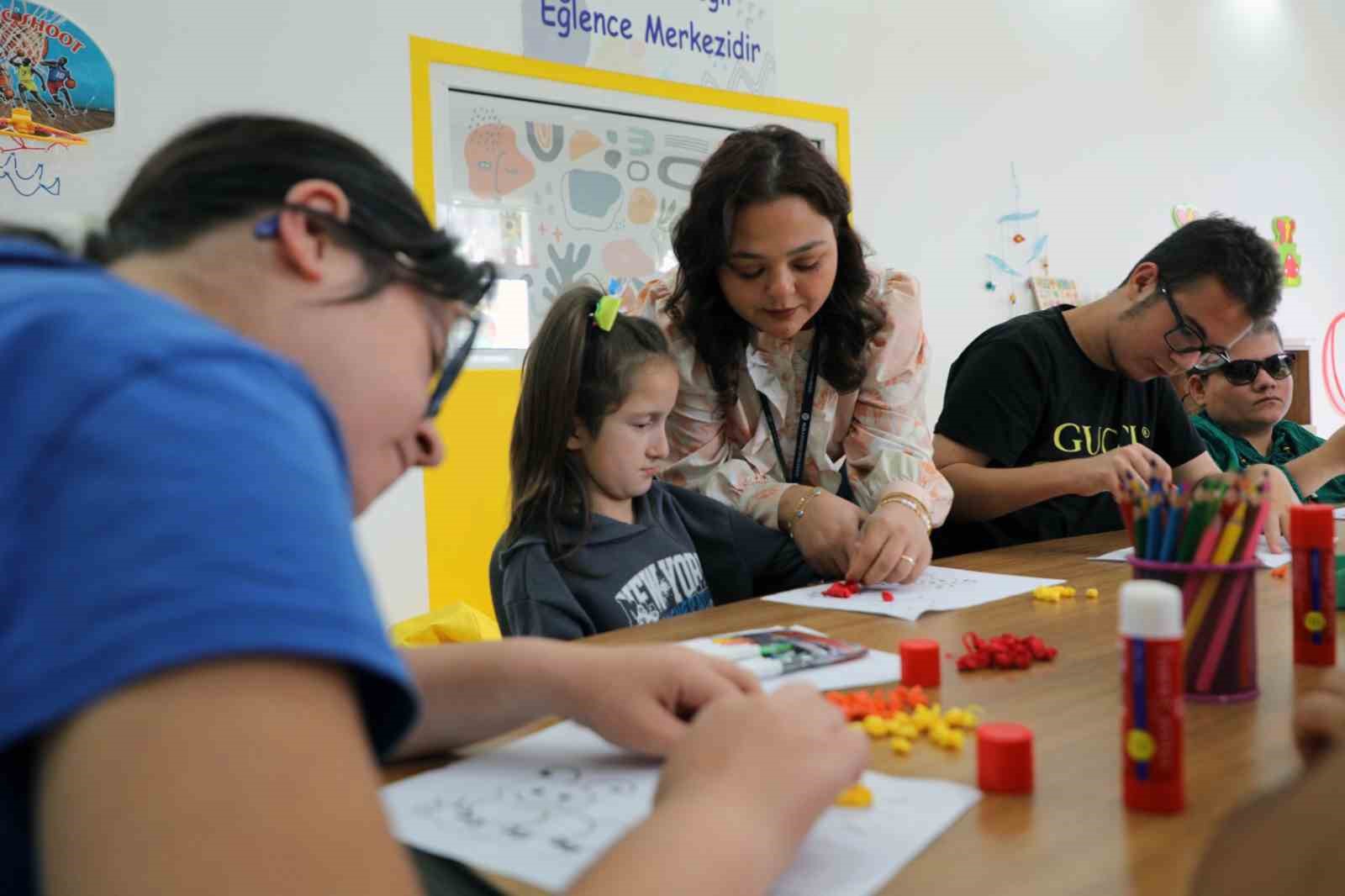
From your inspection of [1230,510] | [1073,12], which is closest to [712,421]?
[1230,510]

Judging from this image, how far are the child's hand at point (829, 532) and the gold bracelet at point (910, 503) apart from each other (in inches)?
1.6

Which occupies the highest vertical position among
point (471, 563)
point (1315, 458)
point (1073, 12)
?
point (1073, 12)

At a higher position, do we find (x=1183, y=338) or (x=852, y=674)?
(x=1183, y=338)

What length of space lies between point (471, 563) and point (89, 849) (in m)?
2.45

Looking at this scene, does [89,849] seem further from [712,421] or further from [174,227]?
[712,421]

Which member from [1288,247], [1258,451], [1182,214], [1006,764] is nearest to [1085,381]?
[1258,451]

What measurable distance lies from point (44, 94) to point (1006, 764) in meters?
2.23

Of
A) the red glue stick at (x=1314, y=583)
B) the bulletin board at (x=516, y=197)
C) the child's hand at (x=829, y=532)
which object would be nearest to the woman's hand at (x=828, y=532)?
the child's hand at (x=829, y=532)

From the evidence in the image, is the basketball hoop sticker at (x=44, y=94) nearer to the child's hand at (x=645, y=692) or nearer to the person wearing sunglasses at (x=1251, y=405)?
the child's hand at (x=645, y=692)

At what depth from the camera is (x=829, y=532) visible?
5.00ft

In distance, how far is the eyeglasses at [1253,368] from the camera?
2539 mm

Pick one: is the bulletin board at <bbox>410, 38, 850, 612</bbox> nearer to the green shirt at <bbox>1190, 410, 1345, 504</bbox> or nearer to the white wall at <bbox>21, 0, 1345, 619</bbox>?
the white wall at <bbox>21, 0, 1345, 619</bbox>

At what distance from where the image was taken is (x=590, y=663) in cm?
73

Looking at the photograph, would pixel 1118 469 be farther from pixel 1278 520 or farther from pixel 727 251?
pixel 727 251
